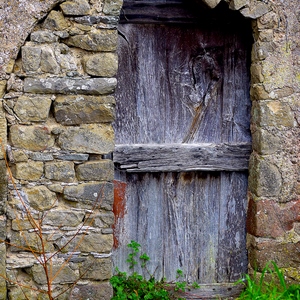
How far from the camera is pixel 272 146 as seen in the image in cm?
360

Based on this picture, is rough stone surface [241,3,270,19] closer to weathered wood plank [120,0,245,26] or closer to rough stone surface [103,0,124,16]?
weathered wood plank [120,0,245,26]

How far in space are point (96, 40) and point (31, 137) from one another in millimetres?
777

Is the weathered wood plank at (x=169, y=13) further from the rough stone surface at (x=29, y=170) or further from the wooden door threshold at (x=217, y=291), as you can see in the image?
the wooden door threshold at (x=217, y=291)

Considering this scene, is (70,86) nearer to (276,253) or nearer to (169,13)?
(169,13)

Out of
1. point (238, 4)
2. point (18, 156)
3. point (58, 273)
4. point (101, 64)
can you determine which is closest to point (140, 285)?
point (58, 273)

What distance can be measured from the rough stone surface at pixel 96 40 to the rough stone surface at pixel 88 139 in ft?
1.72

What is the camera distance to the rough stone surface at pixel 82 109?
10.5 feet

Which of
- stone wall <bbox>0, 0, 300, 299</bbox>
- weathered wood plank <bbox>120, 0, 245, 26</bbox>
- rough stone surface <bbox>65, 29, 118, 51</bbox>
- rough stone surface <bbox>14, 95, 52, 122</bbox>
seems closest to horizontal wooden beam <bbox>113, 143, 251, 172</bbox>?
stone wall <bbox>0, 0, 300, 299</bbox>

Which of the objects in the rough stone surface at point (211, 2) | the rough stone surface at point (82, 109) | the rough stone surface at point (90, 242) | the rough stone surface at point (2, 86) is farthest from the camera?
the rough stone surface at point (211, 2)

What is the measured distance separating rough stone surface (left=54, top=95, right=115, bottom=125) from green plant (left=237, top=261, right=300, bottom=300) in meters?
1.66

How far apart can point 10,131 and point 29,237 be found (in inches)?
28.6

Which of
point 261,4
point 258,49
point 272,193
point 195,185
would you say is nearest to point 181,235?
point 195,185

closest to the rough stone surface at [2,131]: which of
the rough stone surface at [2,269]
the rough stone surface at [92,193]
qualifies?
the rough stone surface at [92,193]

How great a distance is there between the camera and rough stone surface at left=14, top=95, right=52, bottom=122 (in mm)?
3156
